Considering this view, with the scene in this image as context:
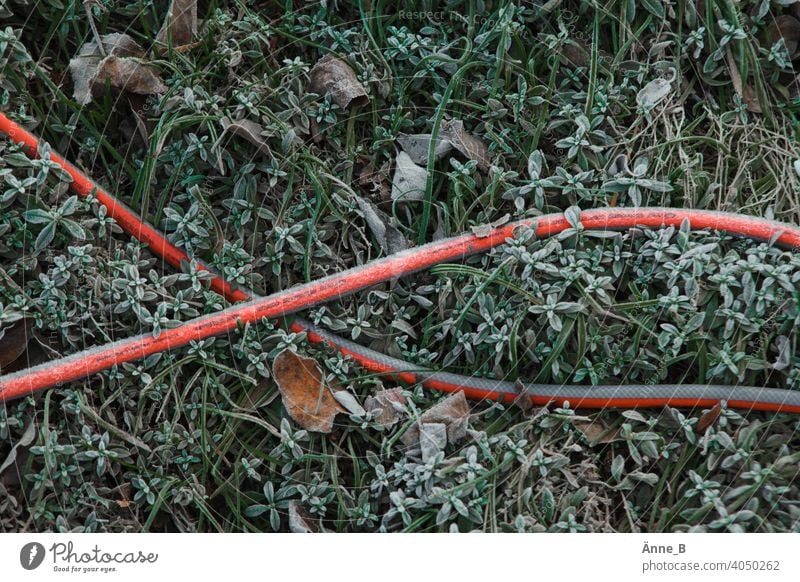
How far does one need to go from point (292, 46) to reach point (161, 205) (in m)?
0.37

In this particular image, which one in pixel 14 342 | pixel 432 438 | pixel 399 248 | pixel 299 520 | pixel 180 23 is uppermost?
pixel 180 23

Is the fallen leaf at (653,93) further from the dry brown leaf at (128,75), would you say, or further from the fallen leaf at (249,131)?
the dry brown leaf at (128,75)

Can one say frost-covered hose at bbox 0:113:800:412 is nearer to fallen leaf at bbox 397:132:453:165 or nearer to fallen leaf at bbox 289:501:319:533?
fallen leaf at bbox 397:132:453:165

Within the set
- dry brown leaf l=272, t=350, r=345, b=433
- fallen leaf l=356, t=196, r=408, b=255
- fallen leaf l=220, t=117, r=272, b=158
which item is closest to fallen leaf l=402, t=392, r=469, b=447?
dry brown leaf l=272, t=350, r=345, b=433

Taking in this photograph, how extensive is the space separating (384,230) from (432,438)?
0.36 metres

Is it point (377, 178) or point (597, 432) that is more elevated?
point (377, 178)

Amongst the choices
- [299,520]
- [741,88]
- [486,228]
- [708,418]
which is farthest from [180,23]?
[708,418]

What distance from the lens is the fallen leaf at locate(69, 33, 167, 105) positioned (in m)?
1.18

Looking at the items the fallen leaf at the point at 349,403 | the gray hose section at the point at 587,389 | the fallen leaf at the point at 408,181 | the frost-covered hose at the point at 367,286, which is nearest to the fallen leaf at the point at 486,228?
the frost-covered hose at the point at 367,286

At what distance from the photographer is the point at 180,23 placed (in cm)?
121

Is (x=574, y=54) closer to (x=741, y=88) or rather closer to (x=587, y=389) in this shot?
(x=741, y=88)

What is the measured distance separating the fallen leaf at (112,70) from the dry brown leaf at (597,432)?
928 millimetres

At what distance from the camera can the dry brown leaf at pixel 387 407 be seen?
112 centimetres

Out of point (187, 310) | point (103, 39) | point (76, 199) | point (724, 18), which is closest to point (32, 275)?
point (76, 199)
